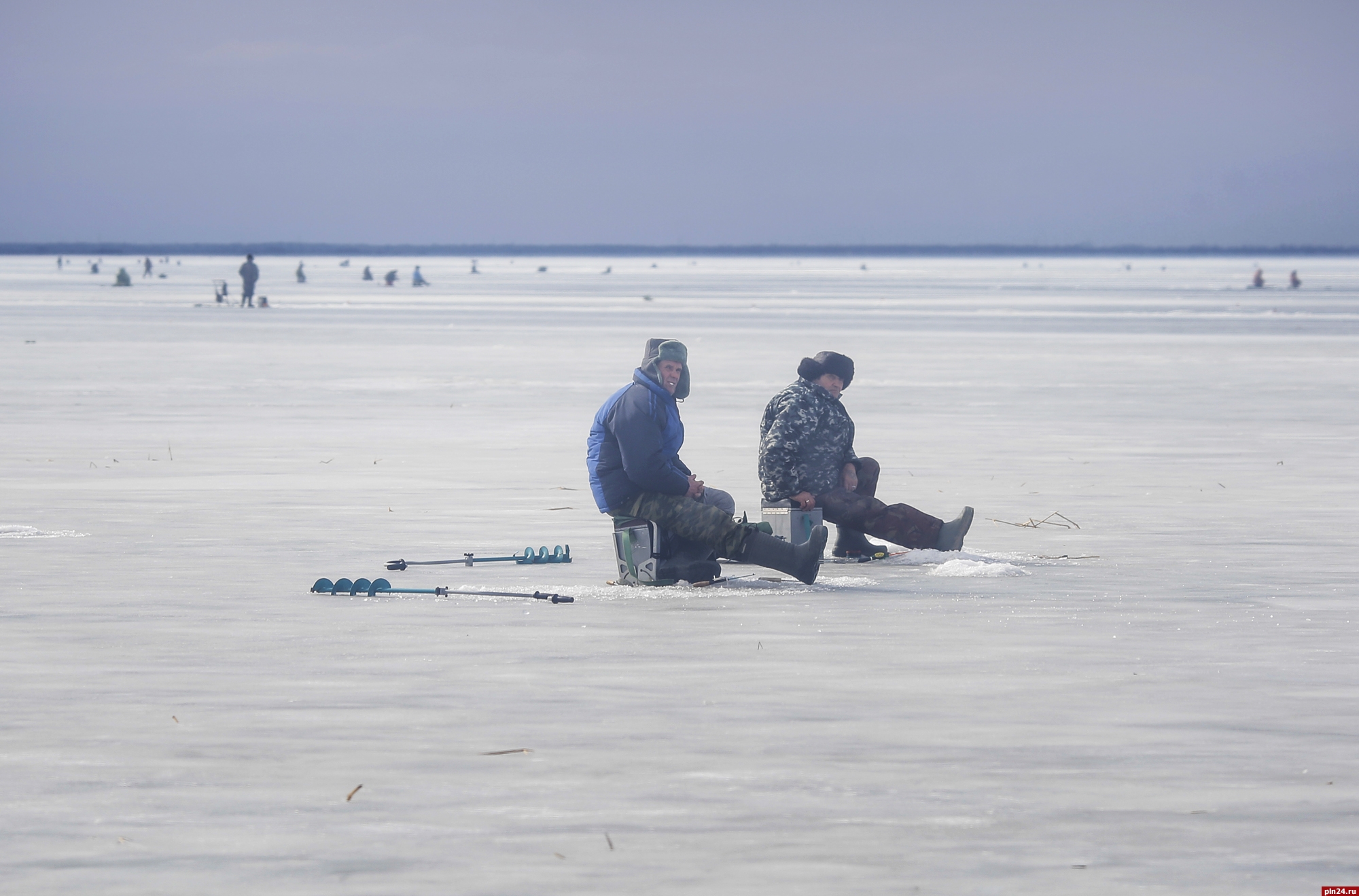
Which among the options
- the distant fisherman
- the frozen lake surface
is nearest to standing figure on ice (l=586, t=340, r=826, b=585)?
the frozen lake surface

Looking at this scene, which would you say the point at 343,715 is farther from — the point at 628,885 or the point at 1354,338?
the point at 1354,338

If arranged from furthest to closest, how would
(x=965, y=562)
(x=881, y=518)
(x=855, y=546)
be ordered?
(x=855, y=546) → (x=881, y=518) → (x=965, y=562)

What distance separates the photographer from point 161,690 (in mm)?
7754

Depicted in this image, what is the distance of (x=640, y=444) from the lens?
10.6 metres

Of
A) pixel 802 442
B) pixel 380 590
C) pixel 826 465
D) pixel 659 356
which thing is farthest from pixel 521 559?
pixel 826 465

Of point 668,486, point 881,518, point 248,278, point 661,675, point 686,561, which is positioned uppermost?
point 248,278

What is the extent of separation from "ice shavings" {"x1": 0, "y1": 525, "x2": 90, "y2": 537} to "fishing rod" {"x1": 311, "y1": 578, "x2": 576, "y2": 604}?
9.83 feet

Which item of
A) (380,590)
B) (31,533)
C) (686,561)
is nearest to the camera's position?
(380,590)

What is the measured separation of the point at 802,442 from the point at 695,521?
1.33 meters

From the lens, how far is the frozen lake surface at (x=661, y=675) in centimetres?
555

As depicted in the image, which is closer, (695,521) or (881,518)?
(695,521)

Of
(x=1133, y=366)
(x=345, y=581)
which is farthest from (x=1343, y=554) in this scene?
(x=1133, y=366)

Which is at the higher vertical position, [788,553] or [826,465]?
[826,465]

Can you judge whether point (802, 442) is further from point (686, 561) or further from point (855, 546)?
point (686, 561)
